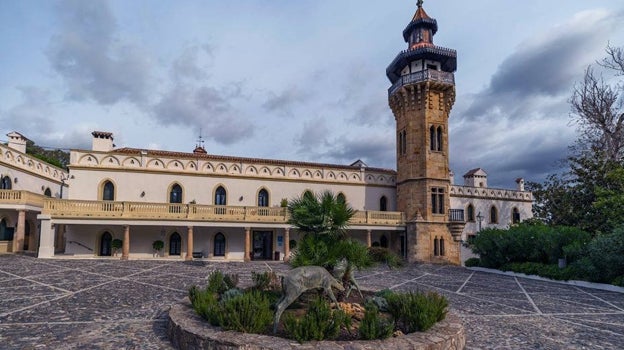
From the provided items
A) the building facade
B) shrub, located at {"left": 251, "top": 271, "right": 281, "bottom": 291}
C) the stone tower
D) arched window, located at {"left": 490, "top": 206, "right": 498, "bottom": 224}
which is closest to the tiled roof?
the building facade

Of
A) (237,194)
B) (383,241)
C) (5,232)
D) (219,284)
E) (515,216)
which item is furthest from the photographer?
(515,216)

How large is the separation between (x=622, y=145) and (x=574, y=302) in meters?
15.7

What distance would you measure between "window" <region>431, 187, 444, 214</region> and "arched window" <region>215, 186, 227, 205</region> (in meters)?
14.3

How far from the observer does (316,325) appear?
233 inches

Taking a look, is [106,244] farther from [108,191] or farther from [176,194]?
[176,194]

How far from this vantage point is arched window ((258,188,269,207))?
26281 millimetres

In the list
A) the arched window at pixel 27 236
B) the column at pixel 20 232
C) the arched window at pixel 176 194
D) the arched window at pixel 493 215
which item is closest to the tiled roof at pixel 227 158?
the arched window at pixel 176 194

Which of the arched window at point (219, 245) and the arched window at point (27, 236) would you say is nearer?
the arched window at point (219, 245)

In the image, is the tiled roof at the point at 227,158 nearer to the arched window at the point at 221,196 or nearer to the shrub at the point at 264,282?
the arched window at the point at 221,196

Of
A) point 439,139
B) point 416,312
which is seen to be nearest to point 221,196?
point 439,139

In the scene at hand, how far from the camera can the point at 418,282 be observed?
52.7 ft

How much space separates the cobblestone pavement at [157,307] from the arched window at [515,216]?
57.5 feet

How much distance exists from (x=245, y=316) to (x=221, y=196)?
19949 mm

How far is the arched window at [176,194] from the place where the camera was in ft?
80.5
